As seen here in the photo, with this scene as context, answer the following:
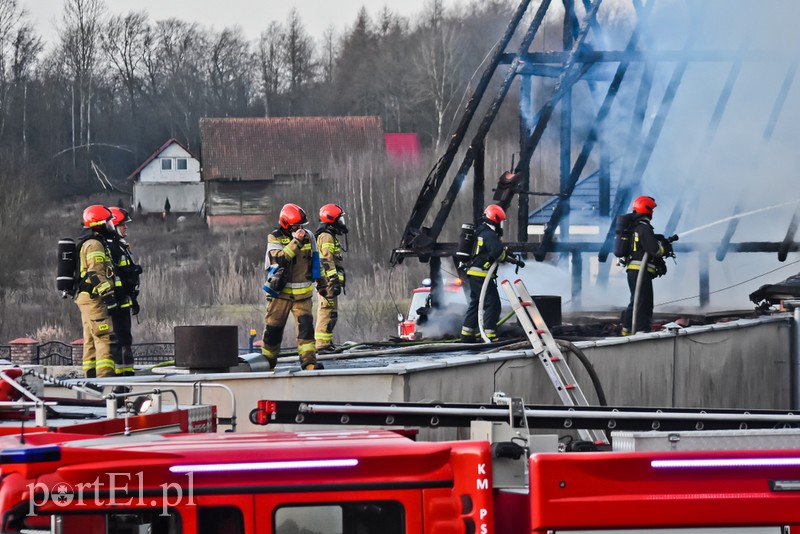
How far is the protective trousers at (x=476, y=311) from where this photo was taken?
1366cm

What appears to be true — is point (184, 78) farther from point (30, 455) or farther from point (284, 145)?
point (30, 455)

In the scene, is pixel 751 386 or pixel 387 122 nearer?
pixel 751 386

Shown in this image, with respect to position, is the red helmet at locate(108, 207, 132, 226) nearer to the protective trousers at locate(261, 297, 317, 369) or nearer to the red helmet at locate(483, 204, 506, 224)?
the protective trousers at locate(261, 297, 317, 369)

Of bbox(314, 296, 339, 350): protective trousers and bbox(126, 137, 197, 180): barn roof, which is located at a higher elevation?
bbox(126, 137, 197, 180): barn roof

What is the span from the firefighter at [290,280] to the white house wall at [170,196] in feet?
179

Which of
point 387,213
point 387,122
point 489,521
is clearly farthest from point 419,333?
point 387,122

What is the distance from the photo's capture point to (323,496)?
3828mm

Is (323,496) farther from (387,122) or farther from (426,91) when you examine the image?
(387,122)

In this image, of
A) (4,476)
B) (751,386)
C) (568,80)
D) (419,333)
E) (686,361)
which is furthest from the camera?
(568,80)

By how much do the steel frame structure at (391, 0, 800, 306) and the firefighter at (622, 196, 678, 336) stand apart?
281 centimetres

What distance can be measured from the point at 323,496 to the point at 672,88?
595 inches

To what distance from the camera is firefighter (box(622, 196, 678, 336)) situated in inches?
543

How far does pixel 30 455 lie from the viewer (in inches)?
147

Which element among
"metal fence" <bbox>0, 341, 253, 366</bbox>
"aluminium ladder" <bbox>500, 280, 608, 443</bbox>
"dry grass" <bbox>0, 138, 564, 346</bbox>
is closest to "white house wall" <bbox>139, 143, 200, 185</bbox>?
"dry grass" <bbox>0, 138, 564, 346</bbox>
